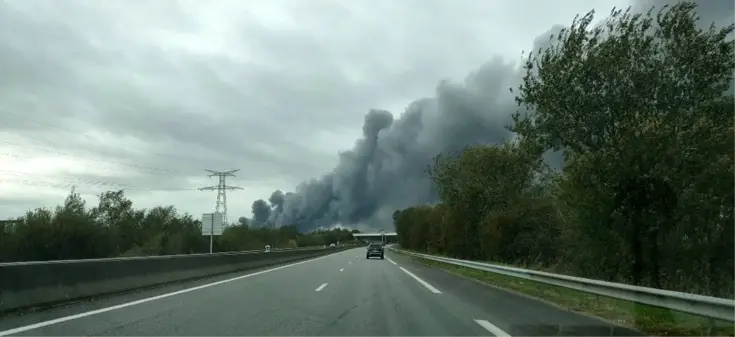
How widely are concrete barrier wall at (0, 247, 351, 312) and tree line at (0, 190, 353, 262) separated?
31946 millimetres

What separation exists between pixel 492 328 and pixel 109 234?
172 feet

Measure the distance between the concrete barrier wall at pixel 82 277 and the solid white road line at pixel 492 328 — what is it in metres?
8.37

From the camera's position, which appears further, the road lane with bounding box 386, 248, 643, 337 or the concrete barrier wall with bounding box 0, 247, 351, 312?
the concrete barrier wall with bounding box 0, 247, 351, 312

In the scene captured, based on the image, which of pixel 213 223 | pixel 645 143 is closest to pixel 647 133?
pixel 645 143

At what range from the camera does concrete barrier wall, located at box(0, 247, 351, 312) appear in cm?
1164

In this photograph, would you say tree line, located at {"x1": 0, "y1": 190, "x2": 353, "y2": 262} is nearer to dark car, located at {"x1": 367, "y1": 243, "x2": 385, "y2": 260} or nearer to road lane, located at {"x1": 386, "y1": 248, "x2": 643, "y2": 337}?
dark car, located at {"x1": 367, "y1": 243, "x2": 385, "y2": 260}

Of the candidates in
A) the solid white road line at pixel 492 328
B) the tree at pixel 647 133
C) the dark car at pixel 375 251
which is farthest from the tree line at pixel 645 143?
the dark car at pixel 375 251

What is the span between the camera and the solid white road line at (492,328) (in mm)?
9826

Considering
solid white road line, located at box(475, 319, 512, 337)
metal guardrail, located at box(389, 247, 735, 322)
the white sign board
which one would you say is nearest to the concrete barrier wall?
solid white road line, located at box(475, 319, 512, 337)

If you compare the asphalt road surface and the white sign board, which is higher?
the white sign board

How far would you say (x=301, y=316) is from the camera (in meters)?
11.7

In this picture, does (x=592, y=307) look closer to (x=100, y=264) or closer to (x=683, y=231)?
(x=683, y=231)

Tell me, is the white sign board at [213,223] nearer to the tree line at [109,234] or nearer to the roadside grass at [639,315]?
the tree line at [109,234]

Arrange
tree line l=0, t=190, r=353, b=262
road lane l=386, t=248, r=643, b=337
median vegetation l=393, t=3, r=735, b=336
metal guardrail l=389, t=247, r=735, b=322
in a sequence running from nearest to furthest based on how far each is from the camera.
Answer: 1. metal guardrail l=389, t=247, r=735, b=322
2. road lane l=386, t=248, r=643, b=337
3. median vegetation l=393, t=3, r=735, b=336
4. tree line l=0, t=190, r=353, b=262
